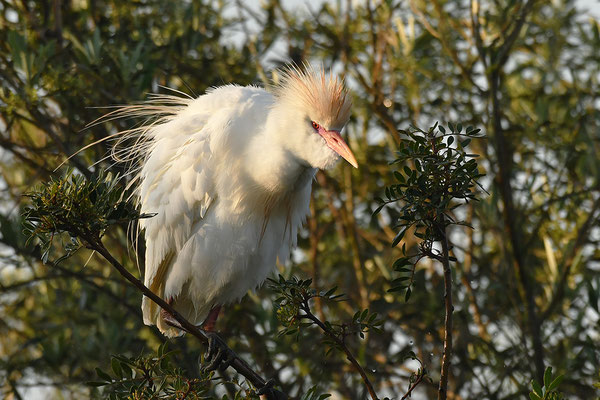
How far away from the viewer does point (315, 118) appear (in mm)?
3318

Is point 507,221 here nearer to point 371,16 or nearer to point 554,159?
point 554,159

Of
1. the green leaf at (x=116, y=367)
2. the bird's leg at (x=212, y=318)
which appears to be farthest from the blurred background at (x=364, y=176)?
the green leaf at (x=116, y=367)

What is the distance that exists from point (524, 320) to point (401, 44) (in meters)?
1.90

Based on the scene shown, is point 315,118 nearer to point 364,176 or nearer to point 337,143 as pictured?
point 337,143

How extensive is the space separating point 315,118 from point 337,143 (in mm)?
174

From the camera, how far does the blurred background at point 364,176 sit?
14.4 feet

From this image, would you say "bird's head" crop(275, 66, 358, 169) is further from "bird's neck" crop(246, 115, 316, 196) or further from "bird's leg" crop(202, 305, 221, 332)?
"bird's leg" crop(202, 305, 221, 332)

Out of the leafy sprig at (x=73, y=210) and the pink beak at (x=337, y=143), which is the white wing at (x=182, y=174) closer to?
the pink beak at (x=337, y=143)

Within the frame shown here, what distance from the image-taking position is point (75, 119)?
470 centimetres

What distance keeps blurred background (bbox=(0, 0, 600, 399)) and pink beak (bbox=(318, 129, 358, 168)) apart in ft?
3.72

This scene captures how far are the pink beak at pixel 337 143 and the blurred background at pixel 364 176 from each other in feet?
3.72

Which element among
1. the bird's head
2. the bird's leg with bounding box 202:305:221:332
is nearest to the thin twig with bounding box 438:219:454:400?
the bird's head

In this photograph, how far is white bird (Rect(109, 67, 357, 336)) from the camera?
3.38m

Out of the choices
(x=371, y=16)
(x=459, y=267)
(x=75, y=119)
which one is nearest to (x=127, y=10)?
(x=75, y=119)
